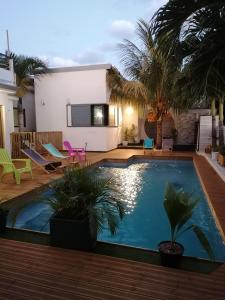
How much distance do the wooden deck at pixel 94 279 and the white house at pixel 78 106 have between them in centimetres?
997

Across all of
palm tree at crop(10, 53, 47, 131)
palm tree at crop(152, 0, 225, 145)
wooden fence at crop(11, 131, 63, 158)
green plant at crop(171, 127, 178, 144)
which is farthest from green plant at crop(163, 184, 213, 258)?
palm tree at crop(10, 53, 47, 131)

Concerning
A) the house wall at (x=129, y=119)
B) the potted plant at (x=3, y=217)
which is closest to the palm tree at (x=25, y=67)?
the house wall at (x=129, y=119)

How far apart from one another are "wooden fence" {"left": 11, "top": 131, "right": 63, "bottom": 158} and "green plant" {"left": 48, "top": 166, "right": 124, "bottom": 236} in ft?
22.9

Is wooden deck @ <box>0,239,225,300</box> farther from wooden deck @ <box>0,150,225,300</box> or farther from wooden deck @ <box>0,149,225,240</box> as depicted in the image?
wooden deck @ <box>0,149,225,240</box>

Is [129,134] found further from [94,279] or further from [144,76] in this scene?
[94,279]

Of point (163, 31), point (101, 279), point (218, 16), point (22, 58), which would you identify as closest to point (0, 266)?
point (101, 279)

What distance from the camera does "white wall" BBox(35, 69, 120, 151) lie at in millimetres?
12266

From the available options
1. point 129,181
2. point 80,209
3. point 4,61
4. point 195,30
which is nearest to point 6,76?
point 4,61

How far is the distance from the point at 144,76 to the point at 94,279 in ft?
33.3

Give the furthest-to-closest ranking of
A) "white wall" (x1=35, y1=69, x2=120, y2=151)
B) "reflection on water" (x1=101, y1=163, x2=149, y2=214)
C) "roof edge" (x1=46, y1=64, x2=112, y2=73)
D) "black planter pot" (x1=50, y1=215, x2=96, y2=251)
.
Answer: "white wall" (x1=35, y1=69, x2=120, y2=151)
"roof edge" (x1=46, y1=64, x2=112, y2=73)
"reflection on water" (x1=101, y1=163, x2=149, y2=214)
"black planter pot" (x1=50, y1=215, x2=96, y2=251)

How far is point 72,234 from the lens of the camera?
285 cm

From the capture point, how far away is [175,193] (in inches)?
101

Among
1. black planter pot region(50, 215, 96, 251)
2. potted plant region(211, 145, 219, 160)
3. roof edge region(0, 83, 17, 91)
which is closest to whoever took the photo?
black planter pot region(50, 215, 96, 251)

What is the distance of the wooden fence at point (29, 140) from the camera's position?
10.5 meters
